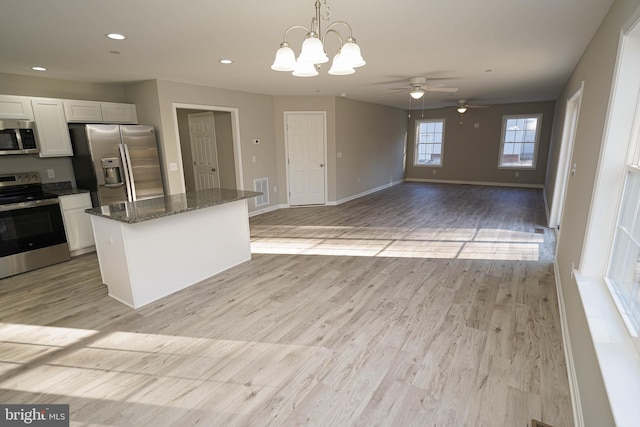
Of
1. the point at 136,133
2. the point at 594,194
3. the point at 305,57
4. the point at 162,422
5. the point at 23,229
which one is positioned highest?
the point at 305,57

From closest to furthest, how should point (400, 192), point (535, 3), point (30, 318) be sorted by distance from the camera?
1. point (535, 3)
2. point (30, 318)
3. point (400, 192)

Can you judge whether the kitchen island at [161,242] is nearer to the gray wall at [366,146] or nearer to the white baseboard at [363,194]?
the white baseboard at [363,194]

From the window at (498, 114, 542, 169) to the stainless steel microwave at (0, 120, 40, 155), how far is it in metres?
10.9

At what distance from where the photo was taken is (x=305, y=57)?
1.89 m

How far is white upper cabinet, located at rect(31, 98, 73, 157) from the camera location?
13.4 ft

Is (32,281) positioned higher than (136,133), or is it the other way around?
(136,133)

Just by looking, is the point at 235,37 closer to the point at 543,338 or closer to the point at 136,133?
the point at 136,133

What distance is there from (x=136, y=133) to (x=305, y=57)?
12.5 feet

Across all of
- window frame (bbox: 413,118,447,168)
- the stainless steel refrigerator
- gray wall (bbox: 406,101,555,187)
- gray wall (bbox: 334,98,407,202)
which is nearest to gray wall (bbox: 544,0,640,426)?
gray wall (bbox: 334,98,407,202)

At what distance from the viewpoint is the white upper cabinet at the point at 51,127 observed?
13.4ft

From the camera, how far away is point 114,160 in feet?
14.6

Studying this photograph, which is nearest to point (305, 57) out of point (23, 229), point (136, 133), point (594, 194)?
point (594, 194)

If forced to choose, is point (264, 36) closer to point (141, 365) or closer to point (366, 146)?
point (141, 365)

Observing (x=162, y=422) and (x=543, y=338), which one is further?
(x=543, y=338)
